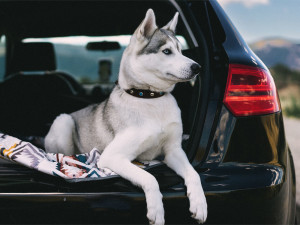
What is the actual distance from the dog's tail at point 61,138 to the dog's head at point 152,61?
652mm

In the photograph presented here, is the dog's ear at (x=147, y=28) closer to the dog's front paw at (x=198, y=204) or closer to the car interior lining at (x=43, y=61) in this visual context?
the car interior lining at (x=43, y=61)

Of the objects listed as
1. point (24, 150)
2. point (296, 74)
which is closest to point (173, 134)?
point (24, 150)

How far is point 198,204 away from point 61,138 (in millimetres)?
1345

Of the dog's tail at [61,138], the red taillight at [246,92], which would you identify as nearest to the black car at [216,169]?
the red taillight at [246,92]

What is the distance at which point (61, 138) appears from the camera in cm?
242

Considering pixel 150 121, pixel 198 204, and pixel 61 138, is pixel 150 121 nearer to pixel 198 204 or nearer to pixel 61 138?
pixel 198 204

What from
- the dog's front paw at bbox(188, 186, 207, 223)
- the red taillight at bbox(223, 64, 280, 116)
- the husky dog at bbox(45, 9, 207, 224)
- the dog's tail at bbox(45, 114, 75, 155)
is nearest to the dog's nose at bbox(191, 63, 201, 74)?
the husky dog at bbox(45, 9, 207, 224)

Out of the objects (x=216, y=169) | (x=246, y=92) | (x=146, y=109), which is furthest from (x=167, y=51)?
(x=216, y=169)

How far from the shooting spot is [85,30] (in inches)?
152

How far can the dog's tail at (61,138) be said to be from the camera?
7.95 ft

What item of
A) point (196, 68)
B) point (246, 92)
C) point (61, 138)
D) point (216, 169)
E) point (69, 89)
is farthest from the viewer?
point (69, 89)

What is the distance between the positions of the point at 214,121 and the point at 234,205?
409 millimetres

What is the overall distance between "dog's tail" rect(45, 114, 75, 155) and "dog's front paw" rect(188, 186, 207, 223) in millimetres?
1289

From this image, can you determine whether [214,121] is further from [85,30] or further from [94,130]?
[85,30]
